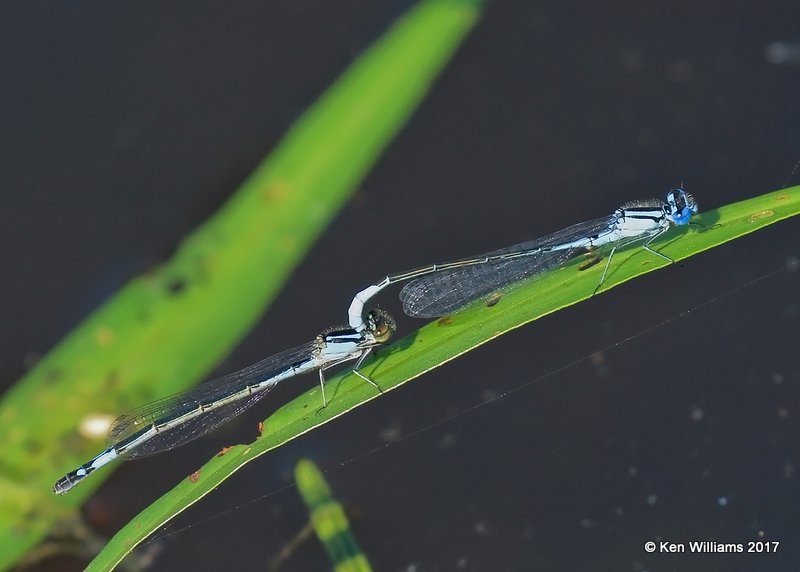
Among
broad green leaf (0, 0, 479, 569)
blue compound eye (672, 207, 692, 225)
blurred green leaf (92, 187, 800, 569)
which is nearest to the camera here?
blurred green leaf (92, 187, 800, 569)

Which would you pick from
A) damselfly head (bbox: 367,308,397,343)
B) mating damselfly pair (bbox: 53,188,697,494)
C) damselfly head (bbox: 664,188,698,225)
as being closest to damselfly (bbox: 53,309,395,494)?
mating damselfly pair (bbox: 53,188,697,494)

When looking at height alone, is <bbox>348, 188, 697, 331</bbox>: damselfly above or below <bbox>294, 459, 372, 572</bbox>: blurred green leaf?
above

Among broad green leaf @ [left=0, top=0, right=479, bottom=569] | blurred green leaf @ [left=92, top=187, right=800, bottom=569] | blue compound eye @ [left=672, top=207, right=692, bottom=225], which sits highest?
broad green leaf @ [left=0, top=0, right=479, bottom=569]

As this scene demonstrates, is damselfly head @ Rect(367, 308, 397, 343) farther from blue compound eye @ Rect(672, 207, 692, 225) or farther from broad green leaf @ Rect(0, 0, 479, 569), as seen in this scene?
blue compound eye @ Rect(672, 207, 692, 225)

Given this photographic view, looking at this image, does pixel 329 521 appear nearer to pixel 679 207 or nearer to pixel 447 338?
pixel 447 338

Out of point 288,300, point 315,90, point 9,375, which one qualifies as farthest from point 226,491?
point 315,90

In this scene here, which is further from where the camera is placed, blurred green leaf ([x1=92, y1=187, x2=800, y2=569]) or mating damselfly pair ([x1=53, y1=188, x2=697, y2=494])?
mating damselfly pair ([x1=53, y1=188, x2=697, y2=494])

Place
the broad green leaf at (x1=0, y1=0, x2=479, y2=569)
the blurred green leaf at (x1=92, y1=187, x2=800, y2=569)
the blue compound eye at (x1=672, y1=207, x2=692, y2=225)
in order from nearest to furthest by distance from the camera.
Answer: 1. the blurred green leaf at (x1=92, y1=187, x2=800, y2=569)
2. the blue compound eye at (x1=672, y1=207, x2=692, y2=225)
3. the broad green leaf at (x1=0, y1=0, x2=479, y2=569)

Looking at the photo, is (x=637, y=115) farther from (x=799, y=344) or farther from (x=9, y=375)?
(x=9, y=375)
